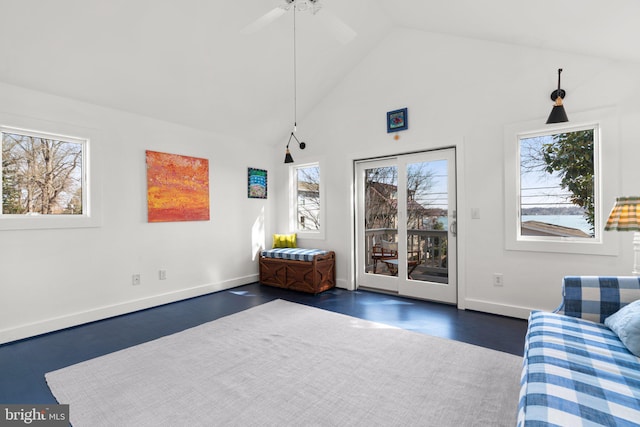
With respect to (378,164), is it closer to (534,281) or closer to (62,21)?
(534,281)

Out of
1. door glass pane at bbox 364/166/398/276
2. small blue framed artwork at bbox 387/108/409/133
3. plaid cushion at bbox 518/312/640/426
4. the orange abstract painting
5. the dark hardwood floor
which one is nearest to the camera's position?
plaid cushion at bbox 518/312/640/426

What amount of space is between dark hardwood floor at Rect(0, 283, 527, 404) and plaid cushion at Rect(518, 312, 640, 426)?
0.92 meters

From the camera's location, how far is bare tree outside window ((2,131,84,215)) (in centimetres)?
295

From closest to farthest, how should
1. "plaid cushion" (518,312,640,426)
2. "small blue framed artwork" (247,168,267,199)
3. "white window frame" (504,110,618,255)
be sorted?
"plaid cushion" (518,312,640,426)
"white window frame" (504,110,618,255)
"small blue framed artwork" (247,168,267,199)

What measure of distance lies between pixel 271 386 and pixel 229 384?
0.29 metres

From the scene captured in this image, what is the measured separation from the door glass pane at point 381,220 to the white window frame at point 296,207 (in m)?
0.70

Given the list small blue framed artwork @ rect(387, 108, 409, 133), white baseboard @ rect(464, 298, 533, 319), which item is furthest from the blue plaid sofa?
small blue framed artwork @ rect(387, 108, 409, 133)

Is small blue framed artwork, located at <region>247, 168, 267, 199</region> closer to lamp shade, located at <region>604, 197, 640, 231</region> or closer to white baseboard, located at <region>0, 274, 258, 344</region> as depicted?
white baseboard, located at <region>0, 274, 258, 344</region>

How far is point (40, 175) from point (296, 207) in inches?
132

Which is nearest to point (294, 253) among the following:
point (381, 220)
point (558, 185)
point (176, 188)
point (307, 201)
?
point (307, 201)

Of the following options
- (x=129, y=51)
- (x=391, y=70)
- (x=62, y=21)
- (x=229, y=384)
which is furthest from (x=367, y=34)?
(x=229, y=384)

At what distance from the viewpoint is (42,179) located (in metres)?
3.16

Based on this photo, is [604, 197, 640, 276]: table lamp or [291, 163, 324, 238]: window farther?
[291, 163, 324, 238]: window

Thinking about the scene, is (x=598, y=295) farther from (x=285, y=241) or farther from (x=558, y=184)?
(x=285, y=241)
